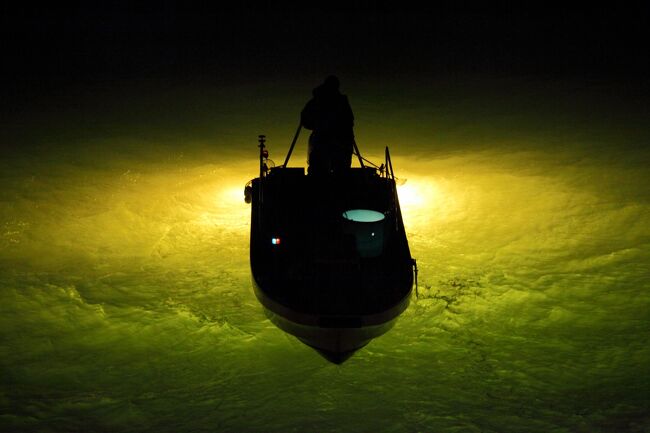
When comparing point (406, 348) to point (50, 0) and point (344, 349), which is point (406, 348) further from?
point (50, 0)

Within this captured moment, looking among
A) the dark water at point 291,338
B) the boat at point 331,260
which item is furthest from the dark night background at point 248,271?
the boat at point 331,260

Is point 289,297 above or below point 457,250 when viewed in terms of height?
below

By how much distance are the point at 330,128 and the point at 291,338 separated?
3.18m

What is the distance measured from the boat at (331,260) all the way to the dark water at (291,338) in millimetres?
593

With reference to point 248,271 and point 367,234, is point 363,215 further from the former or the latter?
point 248,271

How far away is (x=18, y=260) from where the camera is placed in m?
8.39

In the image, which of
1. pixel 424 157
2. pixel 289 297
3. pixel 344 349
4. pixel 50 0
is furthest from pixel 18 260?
pixel 50 0

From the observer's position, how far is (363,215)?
6.85 metres

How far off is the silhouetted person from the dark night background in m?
1.88

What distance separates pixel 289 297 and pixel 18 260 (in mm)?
4839

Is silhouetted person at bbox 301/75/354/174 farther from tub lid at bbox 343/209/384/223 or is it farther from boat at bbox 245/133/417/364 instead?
tub lid at bbox 343/209/384/223

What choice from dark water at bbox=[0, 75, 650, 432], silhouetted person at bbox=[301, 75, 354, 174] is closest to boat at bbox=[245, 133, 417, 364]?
silhouetted person at bbox=[301, 75, 354, 174]

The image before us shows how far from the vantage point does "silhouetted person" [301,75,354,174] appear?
816cm

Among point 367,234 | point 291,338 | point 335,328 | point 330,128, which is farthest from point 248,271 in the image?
point 335,328
